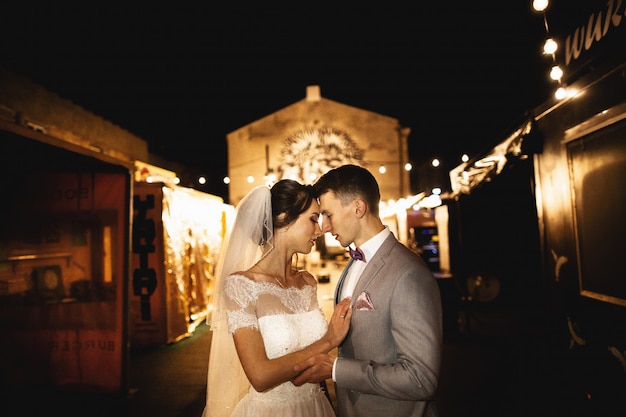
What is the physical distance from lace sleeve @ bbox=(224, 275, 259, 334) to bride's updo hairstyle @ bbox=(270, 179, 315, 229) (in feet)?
1.69

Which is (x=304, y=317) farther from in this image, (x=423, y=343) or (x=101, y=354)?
(x=101, y=354)

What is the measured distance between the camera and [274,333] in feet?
7.25

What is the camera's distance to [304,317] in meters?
2.43

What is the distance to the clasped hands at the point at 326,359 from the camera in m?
1.82

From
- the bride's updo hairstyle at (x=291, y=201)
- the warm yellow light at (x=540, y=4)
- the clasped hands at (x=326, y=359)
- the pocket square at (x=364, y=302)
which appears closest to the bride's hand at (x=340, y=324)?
the clasped hands at (x=326, y=359)

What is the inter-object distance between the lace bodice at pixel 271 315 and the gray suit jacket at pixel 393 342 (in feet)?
1.33

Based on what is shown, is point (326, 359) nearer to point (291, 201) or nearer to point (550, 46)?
point (291, 201)

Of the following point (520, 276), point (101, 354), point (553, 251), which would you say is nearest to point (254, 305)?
point (101, 354)

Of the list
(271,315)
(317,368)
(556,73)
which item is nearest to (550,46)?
(556,73)

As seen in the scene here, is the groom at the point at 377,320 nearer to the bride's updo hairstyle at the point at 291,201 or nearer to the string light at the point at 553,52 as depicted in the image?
the bride's updo hairstyle at the point at 291,201

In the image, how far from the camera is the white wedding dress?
217 centimetres

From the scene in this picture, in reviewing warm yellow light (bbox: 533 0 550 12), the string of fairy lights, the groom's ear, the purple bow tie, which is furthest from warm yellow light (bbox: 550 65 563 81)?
the purple bow tie

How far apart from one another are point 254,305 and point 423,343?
104 centimetres

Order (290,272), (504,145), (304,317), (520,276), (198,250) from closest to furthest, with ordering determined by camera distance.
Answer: (304,317)
(290,272)
(504,145)
(198,250)
(520,276)
